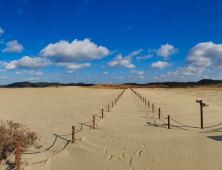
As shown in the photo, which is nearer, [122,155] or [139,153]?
[122,155]

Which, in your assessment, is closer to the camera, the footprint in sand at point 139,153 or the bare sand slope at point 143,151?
the bare sand slope at point 143,151

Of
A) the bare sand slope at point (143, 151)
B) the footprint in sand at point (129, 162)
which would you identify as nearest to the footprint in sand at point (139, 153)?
the bare sand slope at point (143, 151)

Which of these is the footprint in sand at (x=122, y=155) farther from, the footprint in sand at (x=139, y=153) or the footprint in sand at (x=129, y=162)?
the footprint in sand at (x=139, y=153)

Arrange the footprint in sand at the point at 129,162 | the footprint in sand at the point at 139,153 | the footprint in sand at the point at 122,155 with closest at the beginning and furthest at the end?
the footprint in sand at the point at 129,162 < the footprint in sand at the point at 122,155 < the footprint in sand at the point at 139,153

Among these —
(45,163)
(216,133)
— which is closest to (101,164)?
(45,163)

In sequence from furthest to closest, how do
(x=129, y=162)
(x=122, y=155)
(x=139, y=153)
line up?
1. (x=139, y=153)
2. (x=122, y=155)
3. (x=129, y=162)

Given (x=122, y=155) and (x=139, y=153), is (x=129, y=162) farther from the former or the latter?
(x=139, y=153)

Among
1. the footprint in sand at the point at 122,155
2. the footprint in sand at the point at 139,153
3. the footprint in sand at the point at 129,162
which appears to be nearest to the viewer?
the footprint in sand at the point at 129,162

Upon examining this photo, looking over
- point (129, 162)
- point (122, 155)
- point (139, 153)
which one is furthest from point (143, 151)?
point (129, 162)

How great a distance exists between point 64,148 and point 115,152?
238 cm

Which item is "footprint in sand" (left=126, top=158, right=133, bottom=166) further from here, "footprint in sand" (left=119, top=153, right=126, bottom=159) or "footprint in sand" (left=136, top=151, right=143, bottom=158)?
"footprint in sand" (left=136, top=151, right=143, bottom=158)

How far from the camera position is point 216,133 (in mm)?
8680

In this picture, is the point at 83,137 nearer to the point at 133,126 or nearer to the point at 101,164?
the point at 101,164

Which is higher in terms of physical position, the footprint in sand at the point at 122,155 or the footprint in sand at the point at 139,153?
the footprint in sand at the point at 139,153
